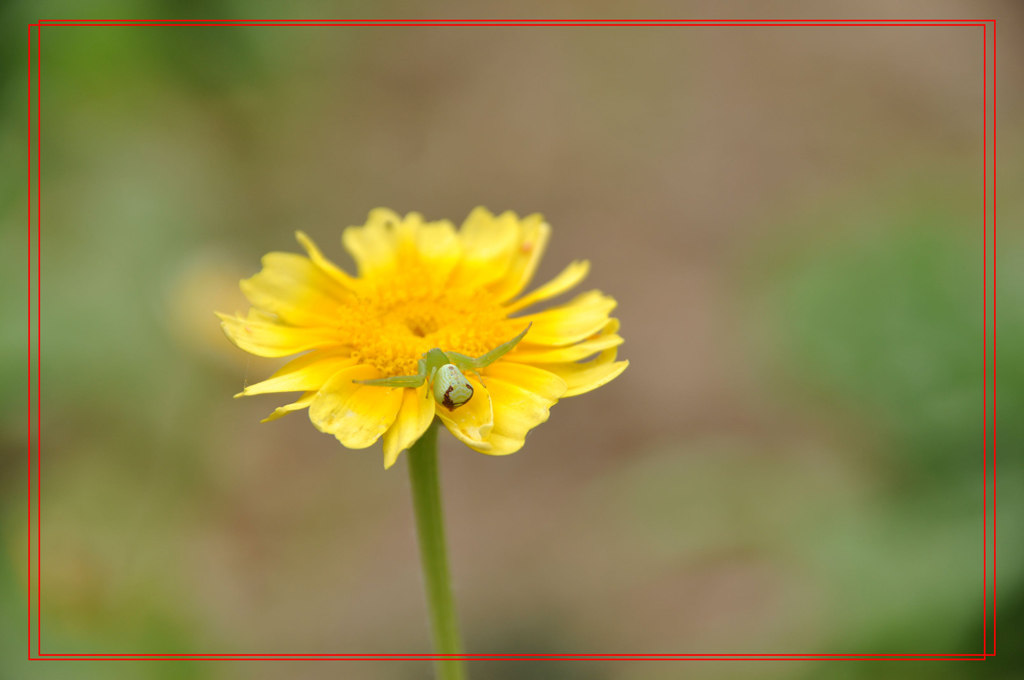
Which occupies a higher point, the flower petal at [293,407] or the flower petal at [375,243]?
the flower petal at [375,243]

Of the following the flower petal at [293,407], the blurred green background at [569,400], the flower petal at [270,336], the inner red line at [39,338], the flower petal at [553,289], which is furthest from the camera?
the blurred green background at [569,400]

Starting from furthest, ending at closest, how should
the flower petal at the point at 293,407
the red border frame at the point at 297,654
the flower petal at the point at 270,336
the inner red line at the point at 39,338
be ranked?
the inner red line at the point at 39,338, the red border frame at the point at 297,654, the flower petal at the point at 270,336, the flower petal at the point at 293,407

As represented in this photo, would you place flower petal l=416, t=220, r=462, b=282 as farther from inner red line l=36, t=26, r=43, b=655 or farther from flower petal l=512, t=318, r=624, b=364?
inner red line l=36, t=26, r=43, b=655

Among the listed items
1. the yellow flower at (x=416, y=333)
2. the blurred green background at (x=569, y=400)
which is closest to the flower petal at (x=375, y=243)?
the yellow flower at (x=416, y=333)

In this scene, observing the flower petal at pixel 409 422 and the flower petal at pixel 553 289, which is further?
the flower petal at pixel 553 289

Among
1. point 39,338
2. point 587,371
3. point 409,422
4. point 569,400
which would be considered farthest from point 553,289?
point 569,400

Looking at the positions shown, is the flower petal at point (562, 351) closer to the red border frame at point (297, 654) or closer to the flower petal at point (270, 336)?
the flower petal at point (270, 336)

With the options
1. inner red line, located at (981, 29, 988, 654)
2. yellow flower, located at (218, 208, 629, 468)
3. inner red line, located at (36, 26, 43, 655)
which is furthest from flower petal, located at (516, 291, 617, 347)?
inner red line, located at (36, 26, 43, 655)
